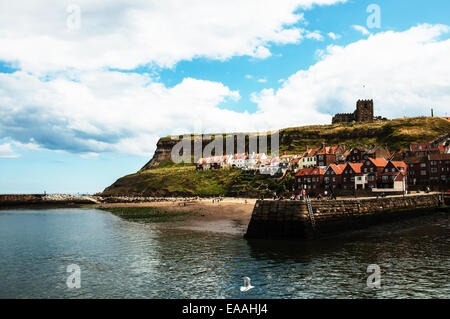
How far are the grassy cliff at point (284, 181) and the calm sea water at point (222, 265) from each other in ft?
210

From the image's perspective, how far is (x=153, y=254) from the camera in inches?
1391

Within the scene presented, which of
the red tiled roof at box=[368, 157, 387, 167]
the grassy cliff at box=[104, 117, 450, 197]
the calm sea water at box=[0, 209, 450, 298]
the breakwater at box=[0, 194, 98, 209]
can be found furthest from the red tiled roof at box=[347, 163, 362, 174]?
the breakwater at box=[0, 194, 98, 209]

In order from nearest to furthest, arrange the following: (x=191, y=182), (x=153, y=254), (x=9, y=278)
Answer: (x=9, y=278) → (x=153, y=254) → (x=191, y=182)

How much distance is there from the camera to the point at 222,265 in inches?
1181

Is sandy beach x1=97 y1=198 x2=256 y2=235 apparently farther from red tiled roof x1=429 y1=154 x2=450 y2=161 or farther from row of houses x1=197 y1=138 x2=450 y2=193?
red tiled roof x1=429 y1=154 x2=450 y2=161

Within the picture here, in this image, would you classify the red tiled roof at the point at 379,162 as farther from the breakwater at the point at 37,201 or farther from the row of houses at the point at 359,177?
the breakwater at the point at 37,201

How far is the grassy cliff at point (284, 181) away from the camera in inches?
4771

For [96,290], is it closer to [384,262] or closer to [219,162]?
[384,262]

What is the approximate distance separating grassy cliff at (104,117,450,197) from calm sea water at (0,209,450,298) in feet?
210

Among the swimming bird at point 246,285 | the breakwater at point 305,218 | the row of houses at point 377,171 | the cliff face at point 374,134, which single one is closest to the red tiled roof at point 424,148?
the row of houses at point 377,171

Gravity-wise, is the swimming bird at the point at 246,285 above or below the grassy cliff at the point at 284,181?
below

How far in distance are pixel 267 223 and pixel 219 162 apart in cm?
12886

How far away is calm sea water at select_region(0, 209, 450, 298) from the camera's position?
917 inches
